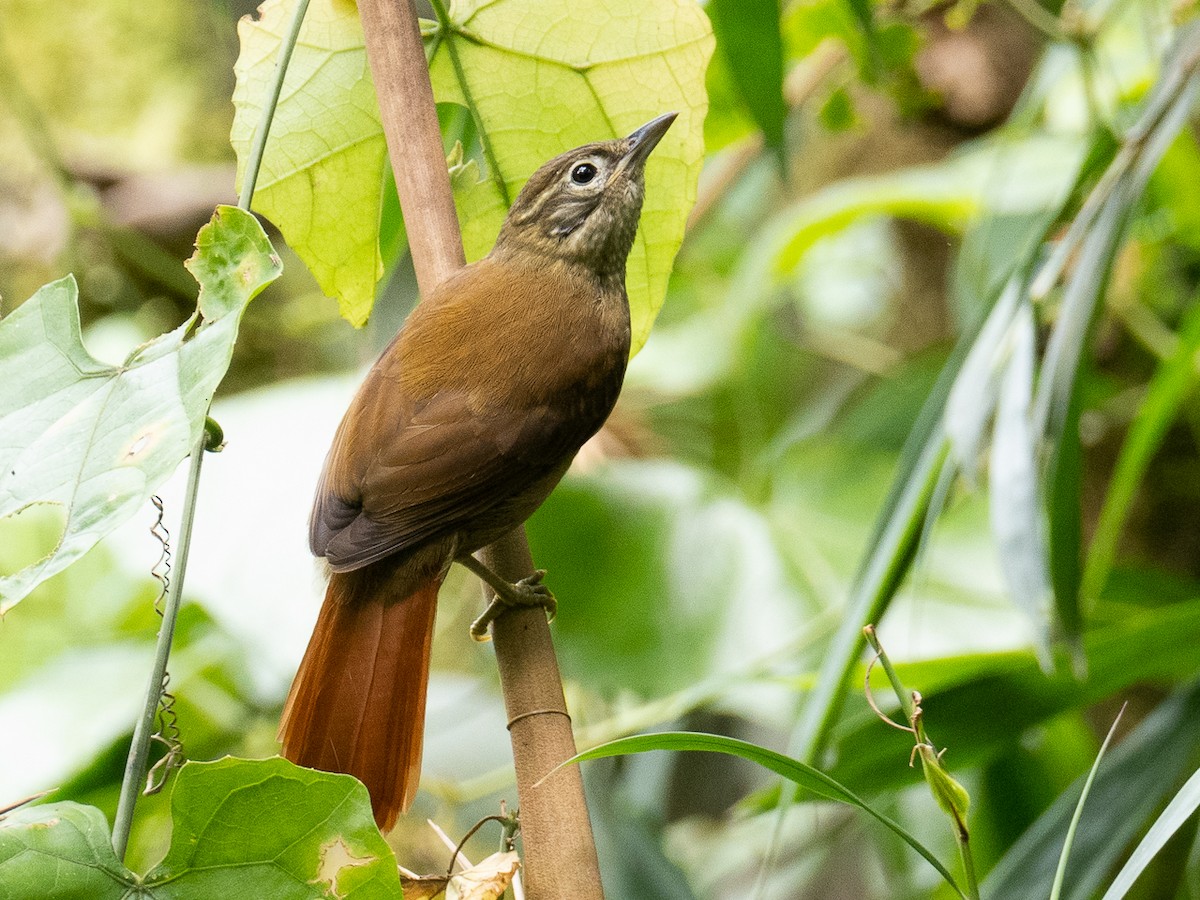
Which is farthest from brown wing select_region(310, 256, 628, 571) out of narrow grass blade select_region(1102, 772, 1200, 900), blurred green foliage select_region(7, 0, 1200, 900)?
narrow grass blade select_region(1102, 772, 1200, 900)

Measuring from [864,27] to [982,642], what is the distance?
46.6 inches

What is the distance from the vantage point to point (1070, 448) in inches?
62.6

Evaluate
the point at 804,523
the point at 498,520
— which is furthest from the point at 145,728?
the point at 804,523

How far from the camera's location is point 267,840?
2.86 feet

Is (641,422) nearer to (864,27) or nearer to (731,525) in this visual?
(731,525)

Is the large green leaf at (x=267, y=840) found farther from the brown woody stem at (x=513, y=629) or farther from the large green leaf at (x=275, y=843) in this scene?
the brown woody stem at (x=513, y=629)

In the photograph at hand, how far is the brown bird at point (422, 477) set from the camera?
1.28 m

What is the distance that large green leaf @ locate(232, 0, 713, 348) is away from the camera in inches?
52.6

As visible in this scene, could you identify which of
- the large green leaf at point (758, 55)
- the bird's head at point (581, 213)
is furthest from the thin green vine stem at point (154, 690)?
the large green leaf at point (758, 55)

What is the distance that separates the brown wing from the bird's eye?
0.31 metres

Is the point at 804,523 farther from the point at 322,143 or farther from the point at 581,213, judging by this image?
the point at 322,143

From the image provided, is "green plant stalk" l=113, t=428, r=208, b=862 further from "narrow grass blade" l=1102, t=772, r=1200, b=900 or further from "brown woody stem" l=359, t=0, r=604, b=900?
"narrow grass blade" l=1102, t=772, r=1200, b=900

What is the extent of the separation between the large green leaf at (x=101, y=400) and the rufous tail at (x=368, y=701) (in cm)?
47

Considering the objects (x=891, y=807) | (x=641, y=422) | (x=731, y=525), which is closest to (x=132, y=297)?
(x=641, y=422)
